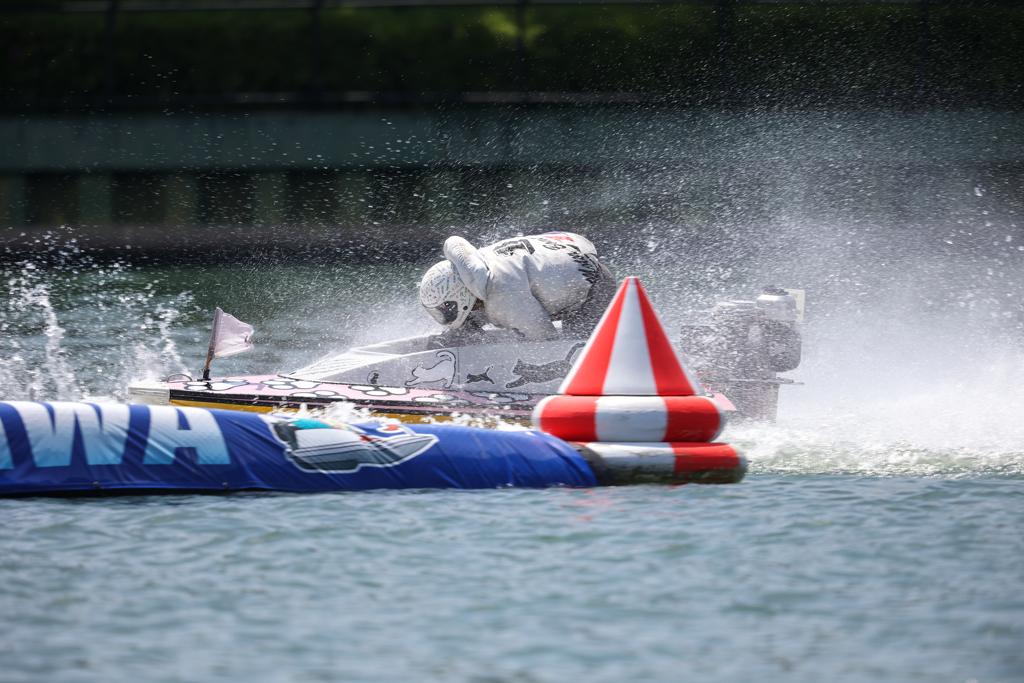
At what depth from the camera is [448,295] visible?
7.36m

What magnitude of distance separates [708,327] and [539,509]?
3127 millimetres

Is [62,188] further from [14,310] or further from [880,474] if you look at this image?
[880,474]

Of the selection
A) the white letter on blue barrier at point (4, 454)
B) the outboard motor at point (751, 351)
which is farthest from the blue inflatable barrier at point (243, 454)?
the outboard motor at point (751, 351)

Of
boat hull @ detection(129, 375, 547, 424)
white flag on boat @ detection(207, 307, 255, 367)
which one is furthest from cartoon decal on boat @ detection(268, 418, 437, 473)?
white flag on boat @ detection(207, 307, 255, 367)

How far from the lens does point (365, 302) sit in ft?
50.4

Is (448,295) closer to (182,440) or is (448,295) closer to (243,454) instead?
(243,454)

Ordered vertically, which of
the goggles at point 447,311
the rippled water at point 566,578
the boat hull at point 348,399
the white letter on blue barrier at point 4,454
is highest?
the goggles at point 447,311

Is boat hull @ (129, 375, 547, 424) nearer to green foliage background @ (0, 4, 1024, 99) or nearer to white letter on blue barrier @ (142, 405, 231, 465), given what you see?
white letter on blue barrier @ (142, 405, 231, 465)

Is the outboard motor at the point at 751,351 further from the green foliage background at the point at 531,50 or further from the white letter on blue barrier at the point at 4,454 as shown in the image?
→ the green foliage background at the point at 531,50

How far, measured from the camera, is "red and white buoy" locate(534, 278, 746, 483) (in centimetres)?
559

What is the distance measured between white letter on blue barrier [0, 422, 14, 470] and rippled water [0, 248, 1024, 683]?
7.1 inches

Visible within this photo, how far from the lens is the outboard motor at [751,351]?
7.65 metres

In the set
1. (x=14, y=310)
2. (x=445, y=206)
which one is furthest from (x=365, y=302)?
(x=445, y=206)

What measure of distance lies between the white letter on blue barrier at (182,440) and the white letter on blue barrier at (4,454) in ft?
2.00
